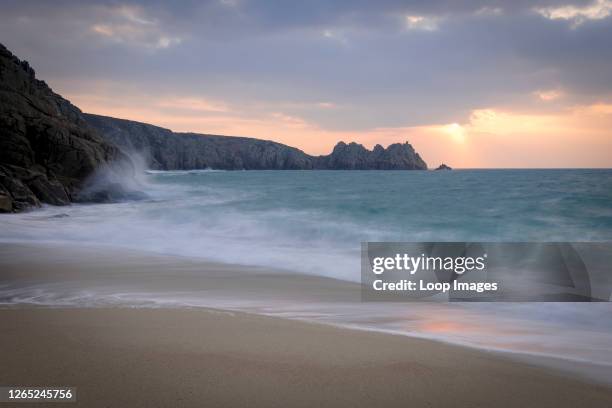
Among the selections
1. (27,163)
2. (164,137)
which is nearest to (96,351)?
(27,163)

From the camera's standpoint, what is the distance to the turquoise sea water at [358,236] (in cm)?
443

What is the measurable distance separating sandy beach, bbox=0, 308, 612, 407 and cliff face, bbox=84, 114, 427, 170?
133055 millimetres

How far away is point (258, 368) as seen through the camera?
10.1 feet

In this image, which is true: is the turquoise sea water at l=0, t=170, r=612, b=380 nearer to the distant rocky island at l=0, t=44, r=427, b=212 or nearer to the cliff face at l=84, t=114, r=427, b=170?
the distant rocky island at l=0, t=44, r=427, b=212

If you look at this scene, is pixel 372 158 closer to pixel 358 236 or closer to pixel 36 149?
pixel 36 149

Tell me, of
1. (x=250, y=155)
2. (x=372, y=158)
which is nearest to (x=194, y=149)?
(x=250, y=155)

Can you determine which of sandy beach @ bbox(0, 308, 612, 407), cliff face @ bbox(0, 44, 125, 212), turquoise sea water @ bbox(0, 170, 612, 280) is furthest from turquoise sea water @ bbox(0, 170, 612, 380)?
cliff face @ bbox(0, 44, 125, 212)

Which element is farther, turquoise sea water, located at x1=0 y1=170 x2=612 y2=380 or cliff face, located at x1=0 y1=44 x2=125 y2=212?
cliff face, located at x1=0 y1=44 x2=125 y2=212

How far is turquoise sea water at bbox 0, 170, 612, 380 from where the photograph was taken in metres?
4.43

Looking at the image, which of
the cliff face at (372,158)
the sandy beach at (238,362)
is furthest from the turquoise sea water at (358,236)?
the cliff face at (372,158)

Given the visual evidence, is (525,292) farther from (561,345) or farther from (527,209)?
(527,209)

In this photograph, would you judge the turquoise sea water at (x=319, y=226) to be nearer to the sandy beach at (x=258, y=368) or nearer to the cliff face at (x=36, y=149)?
the cliff face at (x=36, y=149)

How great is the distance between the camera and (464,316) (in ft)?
16.3

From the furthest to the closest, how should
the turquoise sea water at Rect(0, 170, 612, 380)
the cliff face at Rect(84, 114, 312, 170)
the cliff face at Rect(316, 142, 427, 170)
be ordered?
the cliff face at Rect(316, 142, 427, 170) → the cliff face at Rect(84, 114, 312, 170) → the turquoise sea water at Rect(0, 170, 612, 380)
